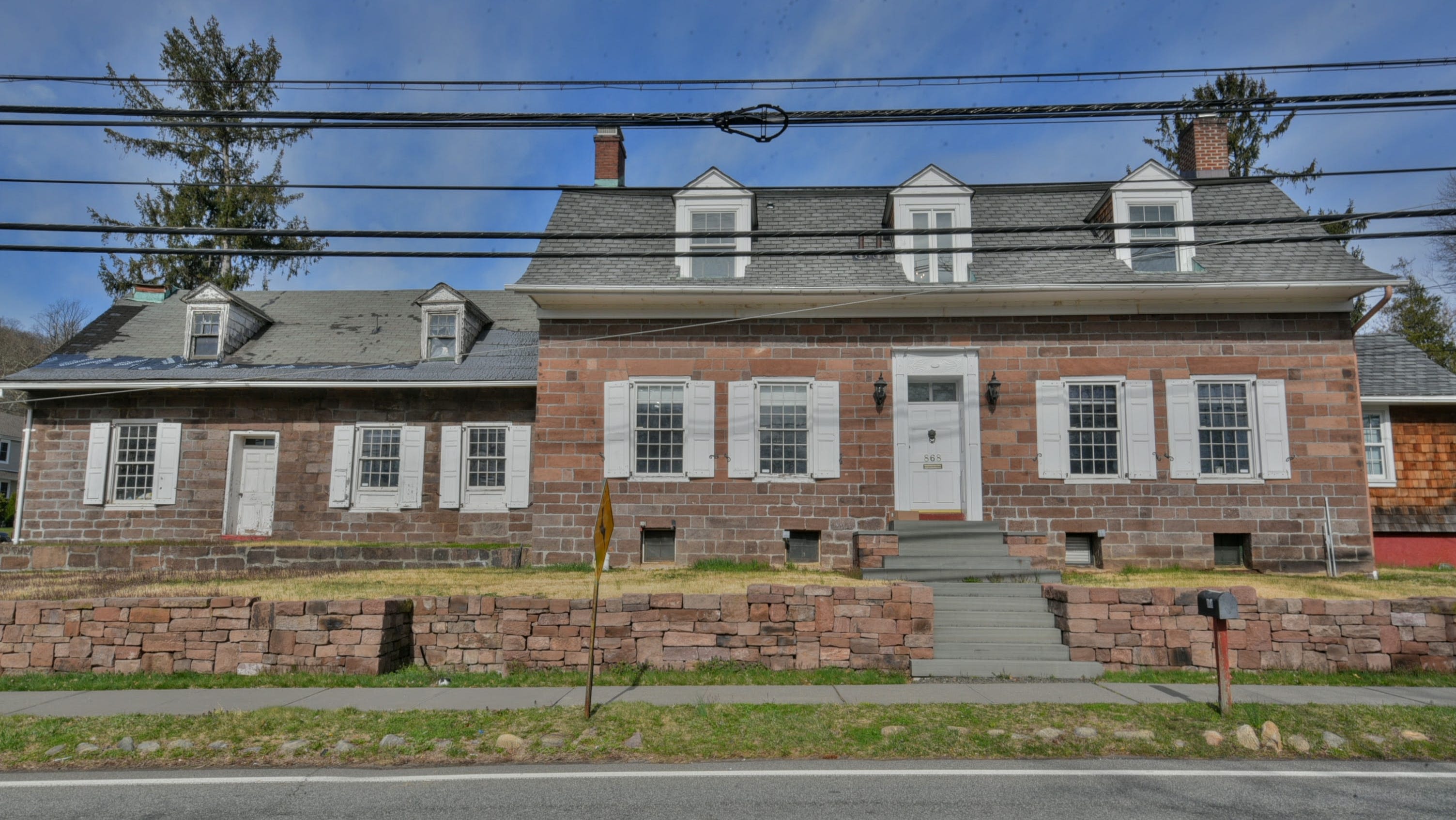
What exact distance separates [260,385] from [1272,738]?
1765cm

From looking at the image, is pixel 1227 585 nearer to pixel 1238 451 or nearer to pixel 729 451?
pixel 1238 451

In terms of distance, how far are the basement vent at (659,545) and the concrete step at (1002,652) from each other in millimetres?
6209

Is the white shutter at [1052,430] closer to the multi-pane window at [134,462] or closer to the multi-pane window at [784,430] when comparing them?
the multi-pane window at [784,430]

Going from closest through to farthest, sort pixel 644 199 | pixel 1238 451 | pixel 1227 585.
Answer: pixel 1227 585
pixel 1238 451
pixel 644 199

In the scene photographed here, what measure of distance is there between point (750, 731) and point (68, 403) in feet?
59.1

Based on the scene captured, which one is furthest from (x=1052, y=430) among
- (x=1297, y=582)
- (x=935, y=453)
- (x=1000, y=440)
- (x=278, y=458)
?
(x=278, y=458)

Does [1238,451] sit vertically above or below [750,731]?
above

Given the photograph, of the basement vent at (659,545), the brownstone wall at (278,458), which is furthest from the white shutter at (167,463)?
the basement vent at (659,545)

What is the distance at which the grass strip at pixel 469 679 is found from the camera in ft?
29.6

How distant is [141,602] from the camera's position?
9570mm

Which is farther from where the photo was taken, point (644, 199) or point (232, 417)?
point (232, 417)

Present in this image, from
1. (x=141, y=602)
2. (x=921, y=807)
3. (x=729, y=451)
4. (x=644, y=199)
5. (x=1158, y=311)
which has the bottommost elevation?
(x=921, y=807)

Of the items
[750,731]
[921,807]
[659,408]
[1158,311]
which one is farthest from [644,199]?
[921,807]

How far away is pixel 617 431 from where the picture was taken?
15.3m
